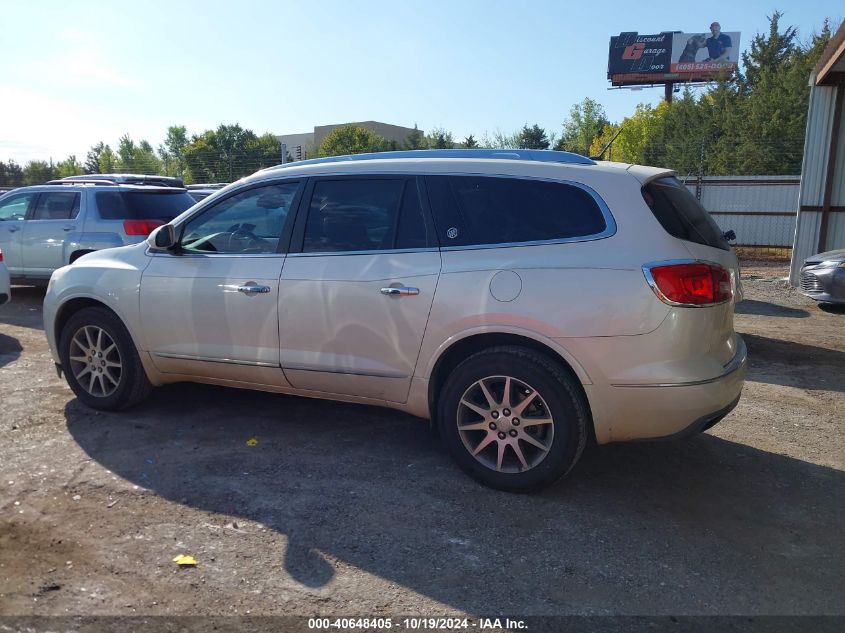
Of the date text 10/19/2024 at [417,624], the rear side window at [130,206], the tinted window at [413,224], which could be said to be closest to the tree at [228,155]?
the rear side window at [130,206]

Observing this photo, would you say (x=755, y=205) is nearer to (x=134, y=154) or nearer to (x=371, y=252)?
(x=371, y=252)

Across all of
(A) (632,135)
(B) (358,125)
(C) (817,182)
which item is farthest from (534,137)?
(C) (817,182)

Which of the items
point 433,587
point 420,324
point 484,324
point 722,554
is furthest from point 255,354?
point 722,554

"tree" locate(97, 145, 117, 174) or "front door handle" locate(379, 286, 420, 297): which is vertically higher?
"tree" locate(97, 145, 117, 174)

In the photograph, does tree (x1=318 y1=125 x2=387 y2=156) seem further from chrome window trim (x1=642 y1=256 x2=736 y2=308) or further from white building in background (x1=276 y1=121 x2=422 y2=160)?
chrome window trim (x1=642 y1=256 x2=736 y2=308)

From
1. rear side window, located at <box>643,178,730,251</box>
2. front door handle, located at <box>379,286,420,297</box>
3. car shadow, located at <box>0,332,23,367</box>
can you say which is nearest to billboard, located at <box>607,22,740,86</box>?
car shadow, located at <box>0,332,23,367</box>

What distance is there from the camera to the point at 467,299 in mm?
3861

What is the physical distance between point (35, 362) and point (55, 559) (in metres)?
4.18

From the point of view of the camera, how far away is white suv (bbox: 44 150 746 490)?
3592mm

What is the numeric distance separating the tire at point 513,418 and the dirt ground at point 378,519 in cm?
16

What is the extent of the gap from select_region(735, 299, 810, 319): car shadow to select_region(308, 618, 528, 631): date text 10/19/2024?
8.31m

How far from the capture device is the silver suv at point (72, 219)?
32.4 ft

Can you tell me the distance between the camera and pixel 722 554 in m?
3.34

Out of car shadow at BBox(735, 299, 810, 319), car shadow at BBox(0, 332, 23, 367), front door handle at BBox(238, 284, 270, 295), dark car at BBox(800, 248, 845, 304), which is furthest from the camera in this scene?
car shadow at BBox(735, 299, 810, 319)
